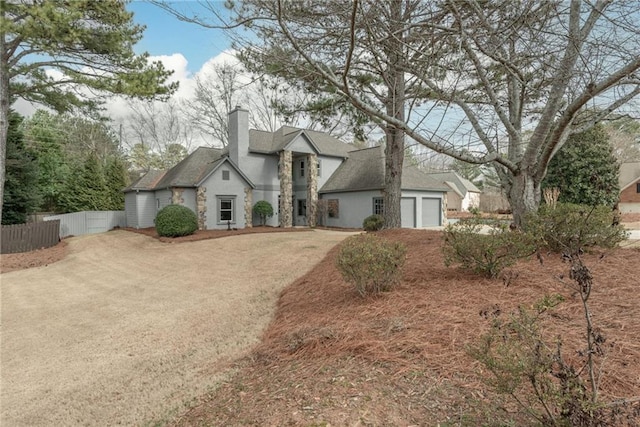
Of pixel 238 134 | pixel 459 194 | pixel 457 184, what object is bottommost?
pixel 459 194

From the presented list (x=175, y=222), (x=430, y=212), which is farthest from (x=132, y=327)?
(x=430, y=212)

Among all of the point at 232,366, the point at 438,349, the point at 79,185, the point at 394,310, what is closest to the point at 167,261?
the point at 232,366

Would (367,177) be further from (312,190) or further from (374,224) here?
(374,224)

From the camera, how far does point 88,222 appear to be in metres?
21.2

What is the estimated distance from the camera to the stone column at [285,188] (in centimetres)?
2036

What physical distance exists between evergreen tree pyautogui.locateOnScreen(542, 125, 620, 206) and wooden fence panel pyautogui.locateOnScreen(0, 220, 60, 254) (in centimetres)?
2530

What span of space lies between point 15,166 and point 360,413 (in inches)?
981

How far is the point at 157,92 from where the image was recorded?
46.7 ft

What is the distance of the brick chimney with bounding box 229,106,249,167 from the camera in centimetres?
1983

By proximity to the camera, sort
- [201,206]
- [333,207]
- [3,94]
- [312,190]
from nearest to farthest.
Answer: [3,94] → [201,206] → [312,190] → [333,207]

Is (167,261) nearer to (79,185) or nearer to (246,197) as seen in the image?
(246,197)

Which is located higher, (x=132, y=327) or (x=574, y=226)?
(x=574, y=226)

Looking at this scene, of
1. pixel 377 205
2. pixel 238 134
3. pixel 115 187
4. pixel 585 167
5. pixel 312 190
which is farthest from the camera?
pixel 115 187

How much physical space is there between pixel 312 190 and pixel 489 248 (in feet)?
54.9
